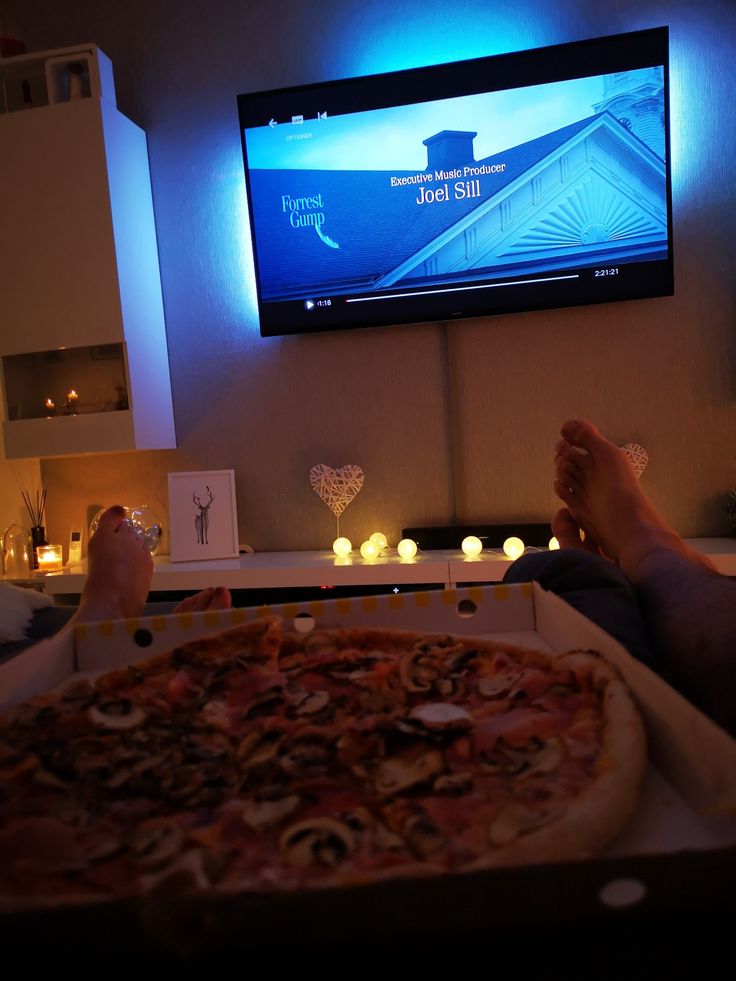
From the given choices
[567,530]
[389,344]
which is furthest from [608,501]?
[389,344]

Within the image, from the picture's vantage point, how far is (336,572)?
2.24m

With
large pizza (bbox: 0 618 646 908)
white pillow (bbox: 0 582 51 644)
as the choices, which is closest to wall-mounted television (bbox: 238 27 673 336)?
white pillow (bbox: 0 582 51 644)

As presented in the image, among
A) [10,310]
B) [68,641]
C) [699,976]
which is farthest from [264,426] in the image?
[699,976]

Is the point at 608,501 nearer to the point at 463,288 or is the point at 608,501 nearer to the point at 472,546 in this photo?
the point at 472,546

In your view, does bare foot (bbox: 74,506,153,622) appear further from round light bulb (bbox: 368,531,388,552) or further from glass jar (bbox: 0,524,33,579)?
glass jar (bbox: 0,524,33,579)

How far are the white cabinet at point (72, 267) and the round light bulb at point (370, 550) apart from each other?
0.84m

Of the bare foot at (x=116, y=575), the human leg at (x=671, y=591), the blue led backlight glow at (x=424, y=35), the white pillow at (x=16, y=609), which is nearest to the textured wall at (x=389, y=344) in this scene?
the blue led backlight glow at (x=424, y=35)

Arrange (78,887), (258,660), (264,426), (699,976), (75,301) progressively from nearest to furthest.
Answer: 1. (699,976)
2. (78,887)
3. (258,660)
4. (75,301)
5. (264,426)

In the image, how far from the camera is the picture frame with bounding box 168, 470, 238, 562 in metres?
2.59

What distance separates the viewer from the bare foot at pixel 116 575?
1.19 metres

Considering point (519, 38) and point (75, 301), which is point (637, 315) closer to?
point (519, 38)

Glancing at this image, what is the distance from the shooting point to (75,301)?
7.88 feet

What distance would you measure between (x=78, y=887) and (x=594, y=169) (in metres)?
2.38

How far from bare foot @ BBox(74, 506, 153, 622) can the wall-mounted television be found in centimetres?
130
